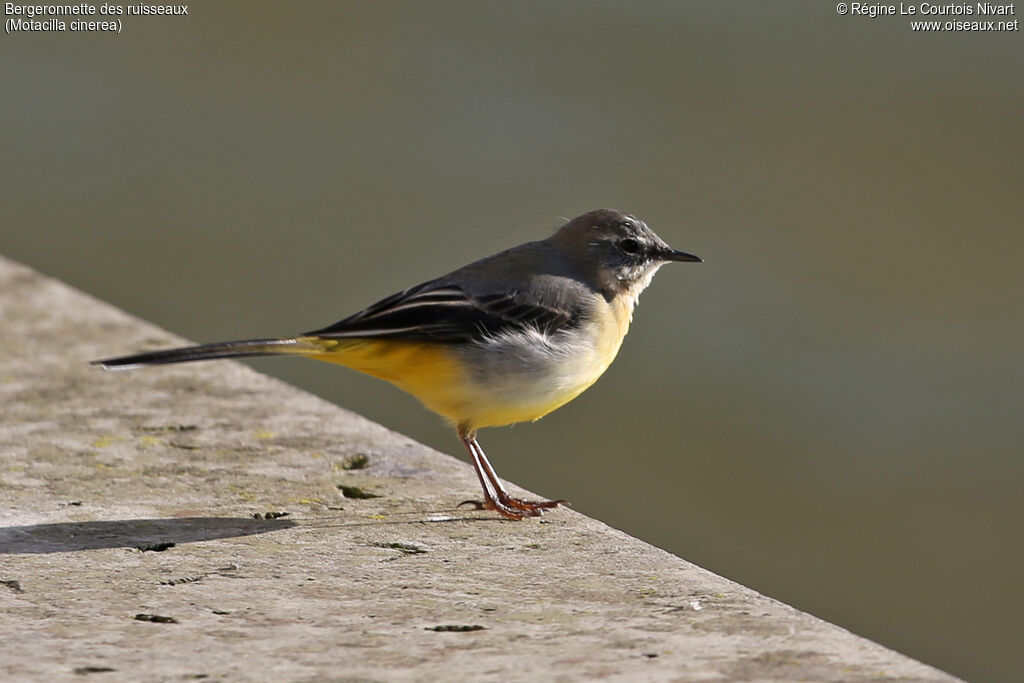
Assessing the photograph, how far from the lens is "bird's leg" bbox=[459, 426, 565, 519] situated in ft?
16.7

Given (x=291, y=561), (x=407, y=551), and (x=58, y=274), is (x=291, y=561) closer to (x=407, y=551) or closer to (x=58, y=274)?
(x=407, y=551)

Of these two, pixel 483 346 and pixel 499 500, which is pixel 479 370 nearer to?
pixel 483 346

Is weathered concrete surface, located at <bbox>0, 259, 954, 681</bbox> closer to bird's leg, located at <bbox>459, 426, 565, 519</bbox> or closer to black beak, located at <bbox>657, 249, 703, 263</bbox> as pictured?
bird's leg, located at <bbox>459, 426, 565, 519</bbox>

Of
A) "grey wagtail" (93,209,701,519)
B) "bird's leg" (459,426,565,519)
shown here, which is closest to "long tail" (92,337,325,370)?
"grey wagtail" (93,209,701,519)

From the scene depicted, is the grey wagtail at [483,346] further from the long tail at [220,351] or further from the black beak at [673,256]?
the black beak at [673,256]

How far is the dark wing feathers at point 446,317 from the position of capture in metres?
5.32

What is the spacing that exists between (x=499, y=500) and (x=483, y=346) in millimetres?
590

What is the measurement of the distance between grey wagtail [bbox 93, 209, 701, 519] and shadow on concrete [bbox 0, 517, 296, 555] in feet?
2.15

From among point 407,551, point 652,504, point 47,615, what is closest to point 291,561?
point 407,551

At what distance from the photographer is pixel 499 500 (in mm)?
5168

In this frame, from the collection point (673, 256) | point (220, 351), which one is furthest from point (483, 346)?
point (673, 256)

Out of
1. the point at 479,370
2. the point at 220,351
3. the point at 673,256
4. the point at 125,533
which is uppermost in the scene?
the point at 673,256

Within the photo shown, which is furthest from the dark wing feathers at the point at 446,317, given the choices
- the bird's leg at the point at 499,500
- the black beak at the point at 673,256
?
the black beak at the point at 673,256

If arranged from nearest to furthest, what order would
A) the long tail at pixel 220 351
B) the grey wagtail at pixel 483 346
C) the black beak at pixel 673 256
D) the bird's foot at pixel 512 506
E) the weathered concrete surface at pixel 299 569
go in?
the weathered concrete surface at pixel 299 569 → the long tail at pixel 220 351 → the bird's foot at pixel 512 506 → the grey wagtail at pixel 483 346 → the black beak at pixel 673 256
